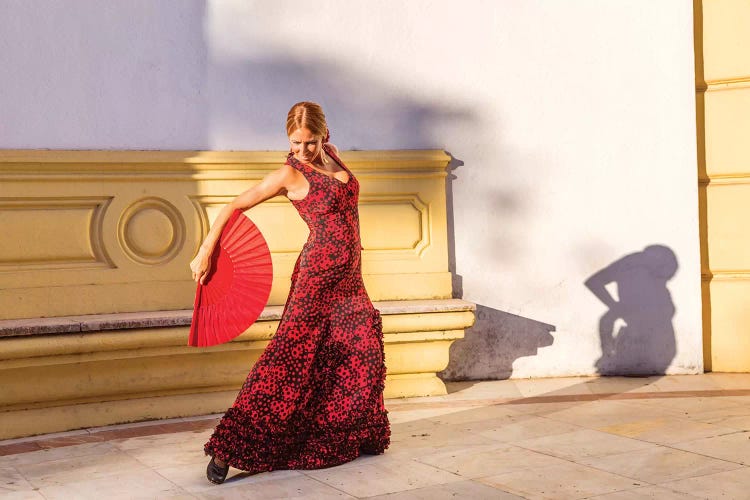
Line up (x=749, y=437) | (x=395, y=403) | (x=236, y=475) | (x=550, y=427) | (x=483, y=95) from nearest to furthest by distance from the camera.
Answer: (x=236, y=475) → (x=749, y=437) → (x=550, y=427) → (x=395, y=403) → (x=483, y=95)

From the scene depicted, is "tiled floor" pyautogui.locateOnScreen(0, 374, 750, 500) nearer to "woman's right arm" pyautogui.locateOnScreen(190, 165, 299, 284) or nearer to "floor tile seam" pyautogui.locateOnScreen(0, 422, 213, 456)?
"floor tile seam" pyautogui.locateOnScreen(0, 422, 213, 456)

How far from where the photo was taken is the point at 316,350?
5094mm

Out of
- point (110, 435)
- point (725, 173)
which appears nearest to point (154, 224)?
point (110, 435)

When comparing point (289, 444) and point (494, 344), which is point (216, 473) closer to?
point (289, 444)

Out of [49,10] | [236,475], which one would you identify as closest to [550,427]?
[236,475]

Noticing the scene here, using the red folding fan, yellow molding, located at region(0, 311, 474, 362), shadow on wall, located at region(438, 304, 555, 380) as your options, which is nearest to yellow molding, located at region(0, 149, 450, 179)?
yellow molding, located at region(0, 311, 474, 362)

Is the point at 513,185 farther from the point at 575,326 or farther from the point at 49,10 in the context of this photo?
the point at 49,10

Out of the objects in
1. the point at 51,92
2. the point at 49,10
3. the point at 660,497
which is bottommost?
the point at 660,497

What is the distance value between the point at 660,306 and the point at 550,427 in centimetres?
210

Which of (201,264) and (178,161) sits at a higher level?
(178,161)

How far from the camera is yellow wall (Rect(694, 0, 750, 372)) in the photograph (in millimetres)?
7590

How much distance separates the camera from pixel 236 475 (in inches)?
195

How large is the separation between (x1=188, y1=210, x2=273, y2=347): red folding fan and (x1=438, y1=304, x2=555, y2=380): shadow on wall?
2.71 metres

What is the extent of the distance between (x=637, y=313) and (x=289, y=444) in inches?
136
